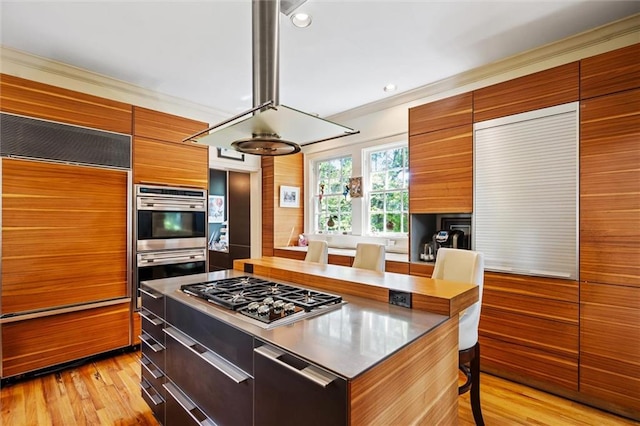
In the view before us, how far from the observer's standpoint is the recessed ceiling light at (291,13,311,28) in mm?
2367

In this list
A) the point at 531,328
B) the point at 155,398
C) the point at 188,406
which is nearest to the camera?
the point at 188,406

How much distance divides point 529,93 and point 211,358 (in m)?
3.00

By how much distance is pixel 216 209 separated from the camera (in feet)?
20.7

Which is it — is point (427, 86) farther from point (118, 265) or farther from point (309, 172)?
point (118, 265)

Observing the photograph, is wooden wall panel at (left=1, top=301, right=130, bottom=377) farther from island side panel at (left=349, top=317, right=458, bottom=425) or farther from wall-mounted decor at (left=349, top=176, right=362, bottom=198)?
island side panel at (left=349, top=317, right=458, bottom=425)

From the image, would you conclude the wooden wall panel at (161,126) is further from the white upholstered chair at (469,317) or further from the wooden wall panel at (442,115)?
the white upholstered chair at (469,317)

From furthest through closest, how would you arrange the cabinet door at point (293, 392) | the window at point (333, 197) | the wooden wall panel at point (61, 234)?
the window at point (333, 197) < the wooden wall panel at point (61, 234) < the cabinet door at point (293, 392)

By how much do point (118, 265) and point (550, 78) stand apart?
4.22 metres

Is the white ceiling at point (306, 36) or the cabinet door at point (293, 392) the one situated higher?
the white ceiling at point (306, 36)

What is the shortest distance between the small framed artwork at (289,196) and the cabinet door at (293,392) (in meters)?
3.84

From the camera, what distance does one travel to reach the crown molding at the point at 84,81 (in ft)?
9.24

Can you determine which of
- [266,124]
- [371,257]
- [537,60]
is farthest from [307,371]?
[537,60]

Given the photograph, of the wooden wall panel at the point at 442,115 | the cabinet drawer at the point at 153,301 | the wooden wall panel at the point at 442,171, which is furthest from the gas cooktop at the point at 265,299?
the wooden wall panel at the point at 442,115

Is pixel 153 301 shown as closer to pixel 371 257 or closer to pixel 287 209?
pixel 371 257
